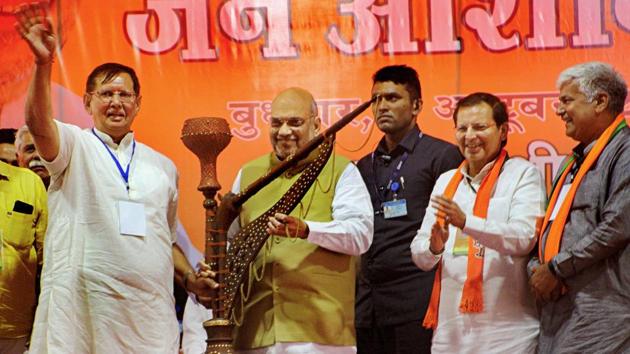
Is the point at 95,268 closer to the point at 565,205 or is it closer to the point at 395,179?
the point at 395,179

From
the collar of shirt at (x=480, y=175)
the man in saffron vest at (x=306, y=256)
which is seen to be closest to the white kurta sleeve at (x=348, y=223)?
the man in saffron vest at (x=306, y=256)

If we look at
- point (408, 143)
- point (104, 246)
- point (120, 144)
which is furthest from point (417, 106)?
point (104, 246)

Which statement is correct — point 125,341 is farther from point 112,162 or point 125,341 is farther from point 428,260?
point 428,260

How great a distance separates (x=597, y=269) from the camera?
3.83m

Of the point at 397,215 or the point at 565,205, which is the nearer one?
the point at 565,205

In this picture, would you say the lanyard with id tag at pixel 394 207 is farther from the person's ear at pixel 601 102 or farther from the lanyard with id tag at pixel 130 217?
the lanyard with id tag at pixel 130 217

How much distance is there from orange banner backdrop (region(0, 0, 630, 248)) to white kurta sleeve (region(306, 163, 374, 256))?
1065 mm

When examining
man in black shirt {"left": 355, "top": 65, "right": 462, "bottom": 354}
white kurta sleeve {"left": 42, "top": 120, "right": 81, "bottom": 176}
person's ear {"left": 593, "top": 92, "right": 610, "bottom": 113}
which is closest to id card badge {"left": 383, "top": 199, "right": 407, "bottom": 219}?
man in black shirt {"left": 355, "top": 65, "right": 462, "bottom": 354}

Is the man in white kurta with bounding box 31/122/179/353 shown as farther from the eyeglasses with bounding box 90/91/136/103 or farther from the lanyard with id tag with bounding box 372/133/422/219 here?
the lanyard with id tag with bounding box 372/133/422/219

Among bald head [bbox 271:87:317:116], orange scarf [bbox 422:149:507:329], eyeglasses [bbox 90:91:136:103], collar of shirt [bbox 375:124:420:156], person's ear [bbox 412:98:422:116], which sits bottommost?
orange scarf [bbox 422:149:507:329]

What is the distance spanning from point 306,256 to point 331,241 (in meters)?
0.17

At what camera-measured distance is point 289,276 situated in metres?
4.14

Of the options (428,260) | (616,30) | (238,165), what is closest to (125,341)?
(428,260)

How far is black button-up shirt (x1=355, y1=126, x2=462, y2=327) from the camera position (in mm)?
4578
